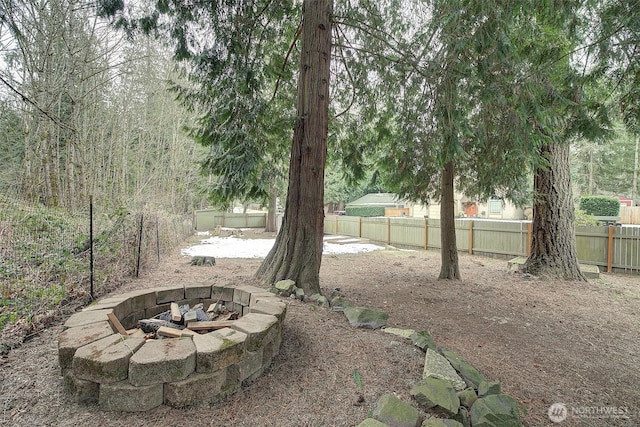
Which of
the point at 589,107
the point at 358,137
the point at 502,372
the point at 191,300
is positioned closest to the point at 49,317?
the point at 191,300

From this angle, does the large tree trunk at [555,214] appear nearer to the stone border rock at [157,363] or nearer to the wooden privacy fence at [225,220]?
the stone border rock at [157,363]

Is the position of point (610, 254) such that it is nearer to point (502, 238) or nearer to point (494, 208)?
point (502, 238)

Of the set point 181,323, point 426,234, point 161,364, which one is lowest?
point 181,323

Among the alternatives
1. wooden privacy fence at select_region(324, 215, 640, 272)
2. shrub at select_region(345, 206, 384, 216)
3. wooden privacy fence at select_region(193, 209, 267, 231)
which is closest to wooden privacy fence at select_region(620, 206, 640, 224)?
shrub at select_region(345, 206, 384, 216)

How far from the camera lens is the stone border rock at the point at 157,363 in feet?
5.69

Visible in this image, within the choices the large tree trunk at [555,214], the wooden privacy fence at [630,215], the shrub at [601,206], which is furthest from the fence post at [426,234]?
the wooden privacy fence at [630,215]

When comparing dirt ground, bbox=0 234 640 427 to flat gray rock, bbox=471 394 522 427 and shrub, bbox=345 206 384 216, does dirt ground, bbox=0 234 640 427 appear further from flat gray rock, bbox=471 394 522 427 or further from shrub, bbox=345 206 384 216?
shrub, bbox=345 206 384 216

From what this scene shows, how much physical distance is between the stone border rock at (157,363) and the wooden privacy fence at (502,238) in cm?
859

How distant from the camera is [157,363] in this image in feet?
5.75

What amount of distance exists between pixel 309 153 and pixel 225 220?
53.7ft

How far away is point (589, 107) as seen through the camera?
131 inches

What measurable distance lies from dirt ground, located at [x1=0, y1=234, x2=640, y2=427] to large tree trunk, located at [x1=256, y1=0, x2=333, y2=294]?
73cm

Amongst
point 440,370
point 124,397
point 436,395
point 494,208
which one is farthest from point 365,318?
point 494,208

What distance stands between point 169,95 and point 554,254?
1219cm
